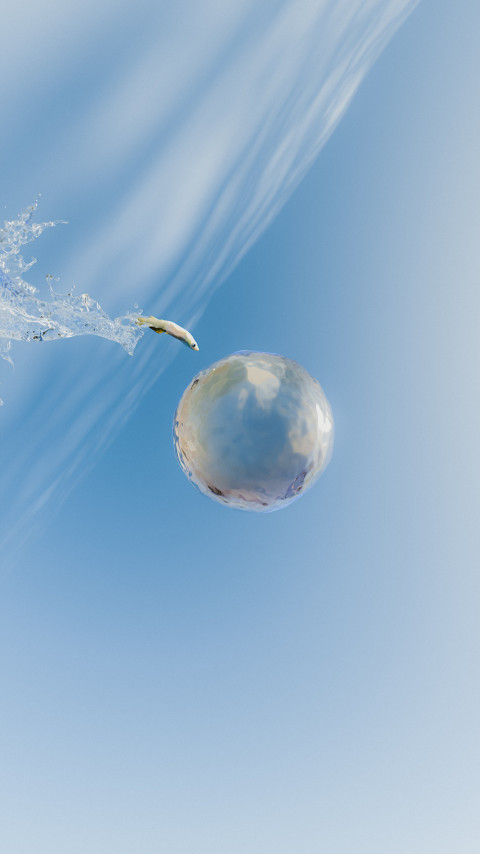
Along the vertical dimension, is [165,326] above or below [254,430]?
above

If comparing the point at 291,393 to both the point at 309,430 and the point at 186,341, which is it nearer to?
the point at 309,430

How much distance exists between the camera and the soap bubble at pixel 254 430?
3.16 meters

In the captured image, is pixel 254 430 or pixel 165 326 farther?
pixel 165 326

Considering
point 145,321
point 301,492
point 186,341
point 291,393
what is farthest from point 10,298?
point 301,492

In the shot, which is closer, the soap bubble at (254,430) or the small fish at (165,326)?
the soap bubble at (254,430)

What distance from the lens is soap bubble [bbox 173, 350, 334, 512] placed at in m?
3.16

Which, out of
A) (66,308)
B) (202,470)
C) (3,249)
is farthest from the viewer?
(66,308)

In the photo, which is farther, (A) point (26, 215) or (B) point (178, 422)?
(A) point (26, 215)

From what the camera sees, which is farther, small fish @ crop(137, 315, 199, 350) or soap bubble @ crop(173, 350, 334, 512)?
small fish @ crop(137, 315, 199, 350)

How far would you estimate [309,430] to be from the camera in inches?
130

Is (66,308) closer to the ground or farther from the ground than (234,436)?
farther from the ground

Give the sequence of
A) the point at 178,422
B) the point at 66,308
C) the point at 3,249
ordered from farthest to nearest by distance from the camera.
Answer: the point at 66,308 < the point at 3,249 < the point at 178,422

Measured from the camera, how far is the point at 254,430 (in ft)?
10.3

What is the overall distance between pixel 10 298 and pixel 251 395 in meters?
3.05
